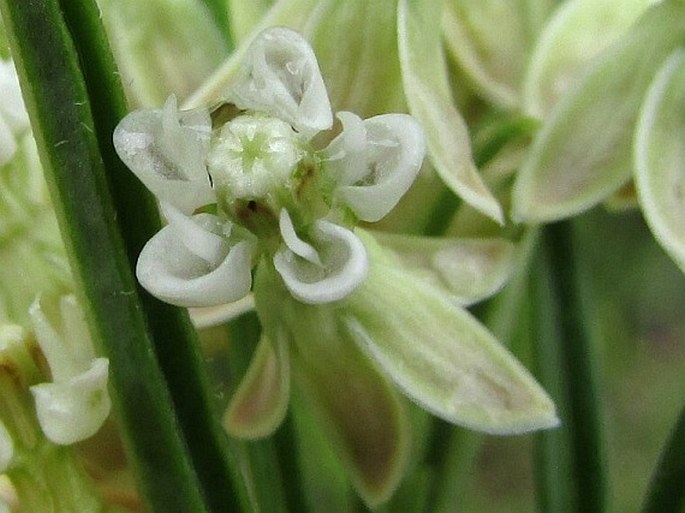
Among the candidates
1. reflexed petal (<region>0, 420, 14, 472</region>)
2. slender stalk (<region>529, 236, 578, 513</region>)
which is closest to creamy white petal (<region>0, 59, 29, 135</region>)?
reflexed petal (<region>0, 420, 14, 472</region>)

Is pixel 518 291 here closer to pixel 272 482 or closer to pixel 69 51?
pixel 272 482

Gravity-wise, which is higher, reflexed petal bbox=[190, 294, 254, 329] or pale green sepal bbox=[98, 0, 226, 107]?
pale green sepal bbox=[98, 0, 226, 107]

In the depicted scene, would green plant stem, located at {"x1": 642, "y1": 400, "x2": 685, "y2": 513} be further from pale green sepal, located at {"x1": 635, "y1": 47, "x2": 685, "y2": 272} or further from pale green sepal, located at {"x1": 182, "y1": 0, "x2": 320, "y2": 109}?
pale green sepal, located at {"x1": 182, "y1": 0, "x2": 320, "y2": 109}

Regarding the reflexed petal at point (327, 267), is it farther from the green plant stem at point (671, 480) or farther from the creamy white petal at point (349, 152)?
the green plant stem at point (671, 480)

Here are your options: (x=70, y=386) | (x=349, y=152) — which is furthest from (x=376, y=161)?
(x=70, y=386)

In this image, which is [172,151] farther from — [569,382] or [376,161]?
[569,382]
